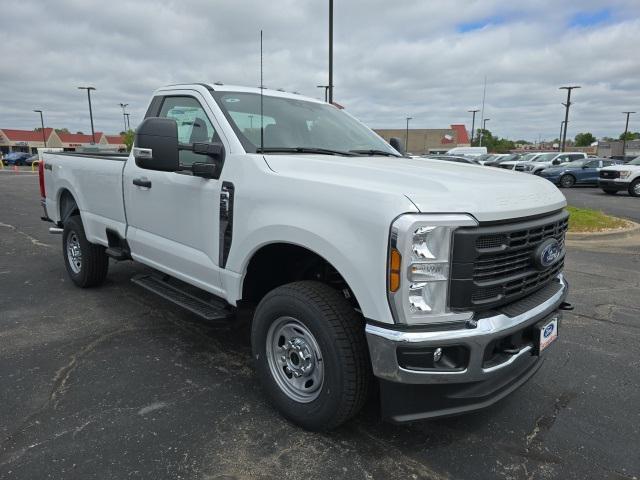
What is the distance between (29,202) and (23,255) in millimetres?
8928

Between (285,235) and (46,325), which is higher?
(285,235)

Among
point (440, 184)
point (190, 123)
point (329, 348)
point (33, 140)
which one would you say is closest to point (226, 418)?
point (329, 348)

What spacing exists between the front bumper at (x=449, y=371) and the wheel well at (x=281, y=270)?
72 centimetres

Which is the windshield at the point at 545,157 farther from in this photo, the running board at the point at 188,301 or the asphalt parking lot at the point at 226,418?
the running board at the point at 188,301

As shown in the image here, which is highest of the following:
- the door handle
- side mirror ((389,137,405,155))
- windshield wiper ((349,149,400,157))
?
side mirror ((389,137,405,155))

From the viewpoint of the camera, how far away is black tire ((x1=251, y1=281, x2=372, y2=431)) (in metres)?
2.56

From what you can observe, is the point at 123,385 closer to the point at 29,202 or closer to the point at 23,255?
the point at 23,255

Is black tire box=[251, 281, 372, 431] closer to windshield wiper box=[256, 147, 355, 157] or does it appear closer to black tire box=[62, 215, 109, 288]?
windshield wiper box=[256, 147, 355, 157]

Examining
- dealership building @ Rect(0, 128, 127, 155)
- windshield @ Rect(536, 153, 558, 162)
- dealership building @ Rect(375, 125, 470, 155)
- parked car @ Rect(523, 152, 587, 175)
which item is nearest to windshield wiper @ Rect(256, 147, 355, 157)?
parked car @ Rect(523, 152, 587, 175)

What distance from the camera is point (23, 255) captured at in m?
7.55

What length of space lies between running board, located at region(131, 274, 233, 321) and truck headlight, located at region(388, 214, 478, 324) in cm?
157

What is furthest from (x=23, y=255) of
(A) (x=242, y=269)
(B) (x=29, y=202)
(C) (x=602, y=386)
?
(B) (x=29, y=202)

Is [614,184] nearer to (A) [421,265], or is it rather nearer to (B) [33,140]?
(A) [421,265]

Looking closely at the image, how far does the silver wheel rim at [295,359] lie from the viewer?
281 cm
